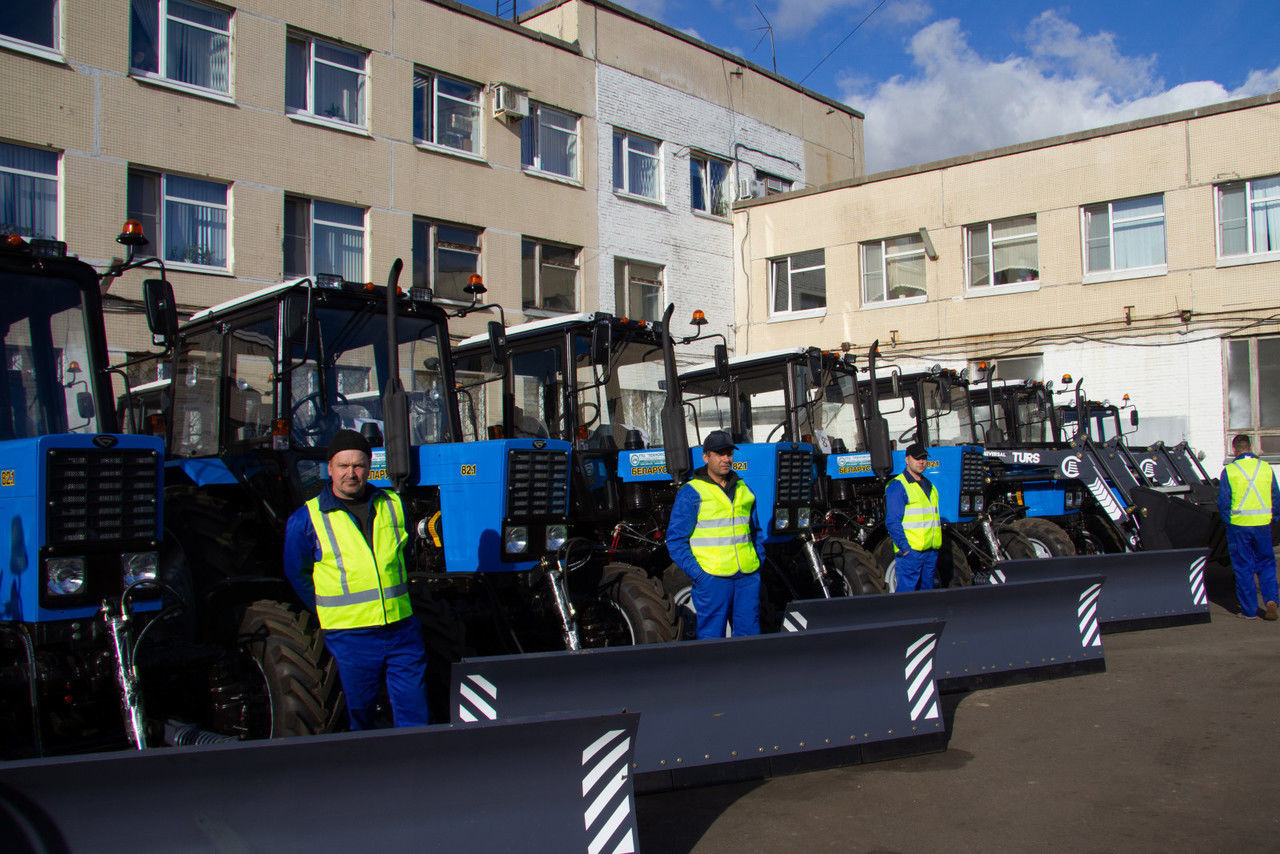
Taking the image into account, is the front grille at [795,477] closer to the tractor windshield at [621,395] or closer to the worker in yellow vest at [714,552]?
the tractor windshield at [621,395]

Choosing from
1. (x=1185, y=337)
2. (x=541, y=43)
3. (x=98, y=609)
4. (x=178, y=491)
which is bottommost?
(x=98, y=609)

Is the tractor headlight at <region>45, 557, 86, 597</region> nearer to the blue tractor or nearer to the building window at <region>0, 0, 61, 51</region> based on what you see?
the blue tractor

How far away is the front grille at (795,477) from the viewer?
359 inches

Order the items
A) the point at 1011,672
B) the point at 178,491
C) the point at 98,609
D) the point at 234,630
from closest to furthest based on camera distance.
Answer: the point at 98,609 < the point at 234,630 < the point at 178,491 < the point at 1011,672

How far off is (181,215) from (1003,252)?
1444 centimetres

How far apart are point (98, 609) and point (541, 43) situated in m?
16.3

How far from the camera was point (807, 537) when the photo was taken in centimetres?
889

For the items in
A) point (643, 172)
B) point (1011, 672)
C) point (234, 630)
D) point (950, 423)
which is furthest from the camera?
point (643, 172)

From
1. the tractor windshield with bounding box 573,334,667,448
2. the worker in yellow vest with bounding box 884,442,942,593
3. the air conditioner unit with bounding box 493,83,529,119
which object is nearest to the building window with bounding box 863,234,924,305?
the air conditioner unit with bounding box 493,83,529,119

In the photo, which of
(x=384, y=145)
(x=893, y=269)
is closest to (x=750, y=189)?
(x=893, y=269)

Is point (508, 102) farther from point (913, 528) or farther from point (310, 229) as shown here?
point (913, 528)

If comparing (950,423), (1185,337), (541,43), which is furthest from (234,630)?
(1185,337)

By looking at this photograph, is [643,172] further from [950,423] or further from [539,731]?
[539,731]

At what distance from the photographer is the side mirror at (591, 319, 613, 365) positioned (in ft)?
26.6
